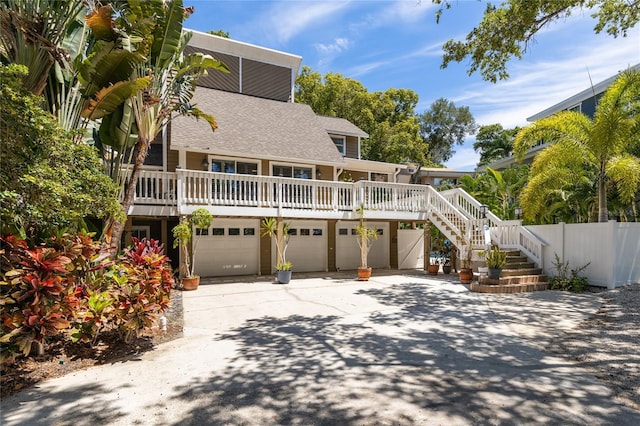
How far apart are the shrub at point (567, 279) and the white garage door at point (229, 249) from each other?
10360 millimetres

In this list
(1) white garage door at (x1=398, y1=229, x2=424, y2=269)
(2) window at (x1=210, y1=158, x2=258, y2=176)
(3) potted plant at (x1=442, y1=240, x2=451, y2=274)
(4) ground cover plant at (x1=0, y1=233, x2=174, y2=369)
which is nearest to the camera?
(4) ground cover plant at (x1=0, y1=233, x2=174, y2=369)

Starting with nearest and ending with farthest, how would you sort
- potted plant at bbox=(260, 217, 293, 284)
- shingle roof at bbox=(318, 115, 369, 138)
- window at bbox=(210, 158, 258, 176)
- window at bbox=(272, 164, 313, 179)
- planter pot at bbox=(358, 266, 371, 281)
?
potted plant at bbox=(260, 217, 293, 284)
planter pot at bbox=(358, 266, 371, 281)
window at bbox=(210, 158, 258, 176)
window at bbox=(272, 164, 313, 179)
shingle roof at bbox=(318, 115, 369, 138)

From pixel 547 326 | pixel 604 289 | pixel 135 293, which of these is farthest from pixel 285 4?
pixel 604 289

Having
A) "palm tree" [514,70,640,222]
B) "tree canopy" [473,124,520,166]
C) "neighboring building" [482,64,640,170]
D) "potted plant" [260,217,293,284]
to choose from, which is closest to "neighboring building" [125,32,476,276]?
"potted plant" [260,217,293,284]

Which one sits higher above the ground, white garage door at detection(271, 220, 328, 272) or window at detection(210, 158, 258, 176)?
window at detection(210, 158, 258, 176)

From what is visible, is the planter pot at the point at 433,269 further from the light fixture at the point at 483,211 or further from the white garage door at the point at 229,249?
the white garage door at the point at 229,249

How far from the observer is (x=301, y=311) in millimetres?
7980

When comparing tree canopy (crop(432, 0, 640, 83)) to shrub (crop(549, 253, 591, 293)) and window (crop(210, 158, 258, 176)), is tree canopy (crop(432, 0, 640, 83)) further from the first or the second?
window (crop(210, 158, 258, 176))

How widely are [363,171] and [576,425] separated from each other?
50.7 feet

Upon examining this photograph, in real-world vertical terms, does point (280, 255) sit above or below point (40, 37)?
below

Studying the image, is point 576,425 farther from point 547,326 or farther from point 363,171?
point 363,171

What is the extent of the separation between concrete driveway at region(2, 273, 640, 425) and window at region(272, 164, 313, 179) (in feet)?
26.2

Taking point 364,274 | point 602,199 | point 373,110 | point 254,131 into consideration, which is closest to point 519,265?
point 602,199

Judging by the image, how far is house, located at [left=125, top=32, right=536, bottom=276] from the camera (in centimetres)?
1155
